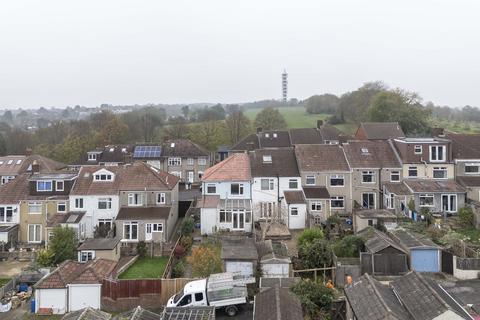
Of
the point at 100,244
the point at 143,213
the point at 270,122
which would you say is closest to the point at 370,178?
the point at 143,213

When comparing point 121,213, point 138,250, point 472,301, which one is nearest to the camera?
point 472,301

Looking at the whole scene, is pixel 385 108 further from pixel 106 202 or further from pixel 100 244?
pixel 100 244

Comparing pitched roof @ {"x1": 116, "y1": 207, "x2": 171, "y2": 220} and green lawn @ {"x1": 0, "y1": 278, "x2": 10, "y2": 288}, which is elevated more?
pitched roof @ {"x1": 116, "y1": 207, "x2": 171, "y2": 220}

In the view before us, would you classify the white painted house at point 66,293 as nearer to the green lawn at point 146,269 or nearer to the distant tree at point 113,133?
the green lawn at point 146,269

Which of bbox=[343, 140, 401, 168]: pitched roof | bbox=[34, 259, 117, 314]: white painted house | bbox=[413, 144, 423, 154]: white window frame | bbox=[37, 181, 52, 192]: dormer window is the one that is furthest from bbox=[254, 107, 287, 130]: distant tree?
bbox=[34, 259, 117, 314]: white painted house

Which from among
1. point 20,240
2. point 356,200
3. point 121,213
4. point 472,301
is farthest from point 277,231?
point 20,240

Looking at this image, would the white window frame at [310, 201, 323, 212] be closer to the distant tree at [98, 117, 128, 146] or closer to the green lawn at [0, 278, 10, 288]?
the green lawn at [0, 278, 10, 288]

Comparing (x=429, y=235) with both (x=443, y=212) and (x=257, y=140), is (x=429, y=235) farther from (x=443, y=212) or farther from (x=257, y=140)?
(x=257, y=140)
